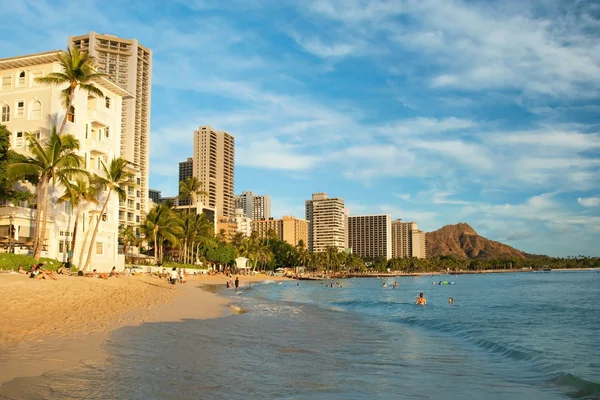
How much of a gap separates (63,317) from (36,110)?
98.0 feet

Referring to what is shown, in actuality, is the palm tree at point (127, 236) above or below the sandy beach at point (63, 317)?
above

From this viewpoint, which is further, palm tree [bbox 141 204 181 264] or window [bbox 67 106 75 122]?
palm tree [bbox 141 204 181 264]

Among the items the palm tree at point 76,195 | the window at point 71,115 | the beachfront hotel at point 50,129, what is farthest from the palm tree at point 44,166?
the window at point 71,115

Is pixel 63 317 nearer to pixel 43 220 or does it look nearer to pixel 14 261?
pixel 14 261

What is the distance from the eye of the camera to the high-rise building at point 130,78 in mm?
138750

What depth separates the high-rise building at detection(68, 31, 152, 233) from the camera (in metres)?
139

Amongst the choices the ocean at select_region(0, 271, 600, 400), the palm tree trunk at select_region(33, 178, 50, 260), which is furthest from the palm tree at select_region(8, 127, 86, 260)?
the ocean at select_region(0, 271, 600, 400)

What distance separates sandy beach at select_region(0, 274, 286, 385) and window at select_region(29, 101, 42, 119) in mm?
19046

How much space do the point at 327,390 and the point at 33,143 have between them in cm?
3101

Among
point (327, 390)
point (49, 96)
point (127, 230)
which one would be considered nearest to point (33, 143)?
point (49, 96)

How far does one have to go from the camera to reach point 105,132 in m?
47.1

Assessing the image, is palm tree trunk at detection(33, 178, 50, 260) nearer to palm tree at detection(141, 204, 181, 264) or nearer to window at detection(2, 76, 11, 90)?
window at detection(2, 76, 11, 90)

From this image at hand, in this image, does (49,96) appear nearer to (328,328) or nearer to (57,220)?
(57,220)

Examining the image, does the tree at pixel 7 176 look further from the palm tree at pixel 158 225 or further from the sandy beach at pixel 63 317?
the palm tree at pixel 158 225
